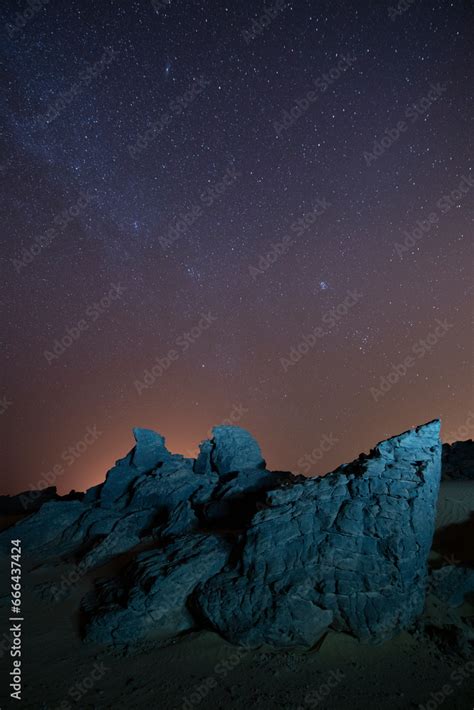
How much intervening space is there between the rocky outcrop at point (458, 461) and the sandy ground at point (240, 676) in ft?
87.0

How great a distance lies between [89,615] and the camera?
1125 centimetres

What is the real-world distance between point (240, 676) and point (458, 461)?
35176 millimetres

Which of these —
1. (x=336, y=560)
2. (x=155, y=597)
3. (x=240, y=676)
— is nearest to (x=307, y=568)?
(x=336, y=560)

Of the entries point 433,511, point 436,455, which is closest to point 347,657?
point 433,511

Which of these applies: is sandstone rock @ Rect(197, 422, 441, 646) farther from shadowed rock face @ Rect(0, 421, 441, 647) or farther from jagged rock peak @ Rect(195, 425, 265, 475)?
jagged rock peak @ Rect(195, 425, 265, 475)

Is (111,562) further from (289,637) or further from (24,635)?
(289,637)

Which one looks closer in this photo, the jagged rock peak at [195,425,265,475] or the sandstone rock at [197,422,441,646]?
the sandstone rock at [197,422,441,646]

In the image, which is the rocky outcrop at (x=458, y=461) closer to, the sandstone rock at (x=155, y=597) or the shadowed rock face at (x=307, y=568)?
the shadowed rock face at (x=307, y=568)

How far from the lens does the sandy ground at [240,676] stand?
7570 millimetres

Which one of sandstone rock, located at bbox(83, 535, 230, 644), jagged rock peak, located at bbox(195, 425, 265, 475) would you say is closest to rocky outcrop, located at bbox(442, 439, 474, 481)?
jagged rock peak, located at bbox(195, 425, 265, 475)

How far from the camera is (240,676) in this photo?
830cm

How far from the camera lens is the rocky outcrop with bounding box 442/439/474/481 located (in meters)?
32.2

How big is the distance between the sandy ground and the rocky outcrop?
26.5 m

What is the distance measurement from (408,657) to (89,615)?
969 cm
